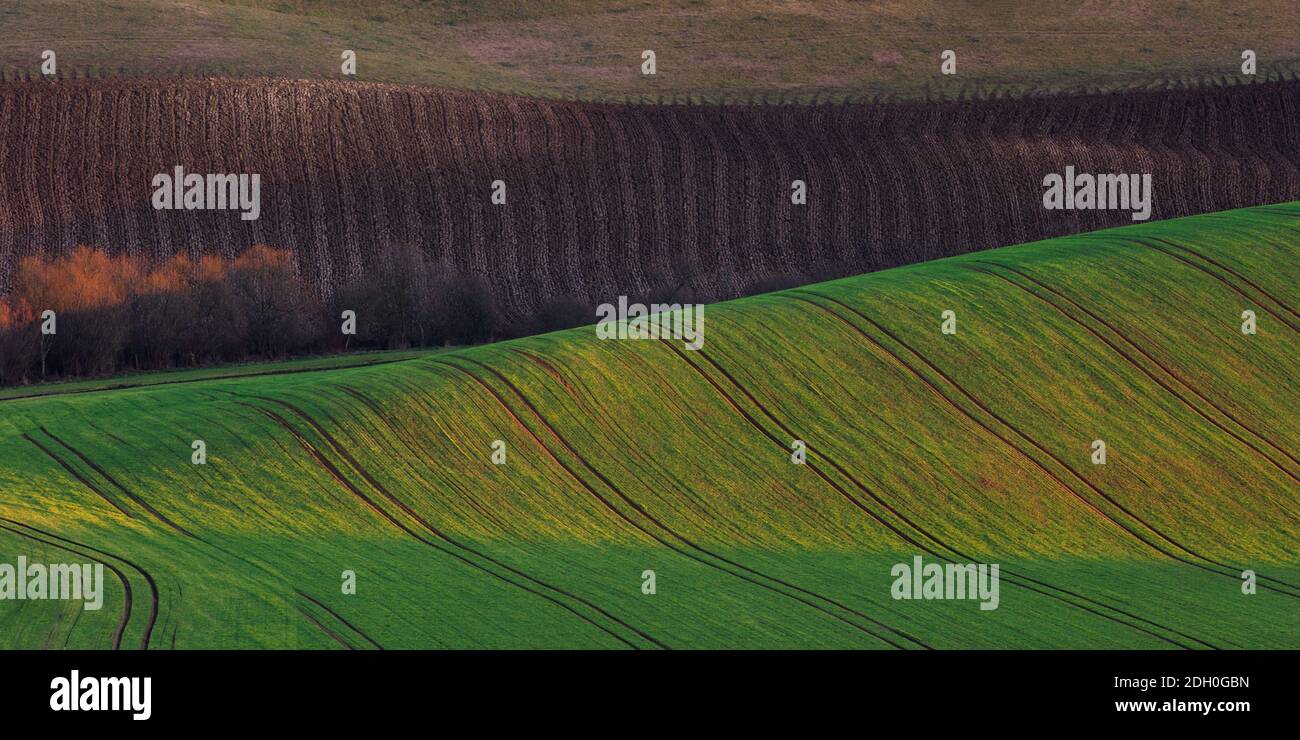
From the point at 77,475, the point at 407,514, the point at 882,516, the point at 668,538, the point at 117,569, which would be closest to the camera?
the point at 117,569

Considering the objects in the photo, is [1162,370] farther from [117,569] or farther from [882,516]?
[117,569]

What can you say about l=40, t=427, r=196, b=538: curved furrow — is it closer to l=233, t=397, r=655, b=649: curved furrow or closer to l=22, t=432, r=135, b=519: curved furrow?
l=22, t=432, r=135, b=519: curved furrow

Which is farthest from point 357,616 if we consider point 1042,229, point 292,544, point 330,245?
point 1042,229

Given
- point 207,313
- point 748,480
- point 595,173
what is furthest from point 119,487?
point 595,173

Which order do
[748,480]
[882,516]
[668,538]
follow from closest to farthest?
[668,538], [882,516], [748,480]

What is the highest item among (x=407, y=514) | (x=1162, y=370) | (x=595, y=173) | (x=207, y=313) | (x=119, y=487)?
(x=595, y=173)

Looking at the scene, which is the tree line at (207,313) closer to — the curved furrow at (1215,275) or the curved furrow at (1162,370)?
the curved furrow at (1162,370)

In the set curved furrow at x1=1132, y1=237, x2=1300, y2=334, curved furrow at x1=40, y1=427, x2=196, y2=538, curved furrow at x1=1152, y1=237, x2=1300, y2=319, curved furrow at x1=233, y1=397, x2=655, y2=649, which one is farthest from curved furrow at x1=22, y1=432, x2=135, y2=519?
curved furrow at x1=1152, y1=237, x2=1300, y2=319

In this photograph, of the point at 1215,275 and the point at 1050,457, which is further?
the point at 1215,275
